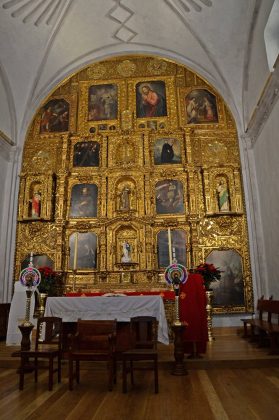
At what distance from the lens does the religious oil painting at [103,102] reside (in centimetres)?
1304

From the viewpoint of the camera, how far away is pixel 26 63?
1227 centimetres

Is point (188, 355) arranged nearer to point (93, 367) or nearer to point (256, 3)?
point (93, 367)

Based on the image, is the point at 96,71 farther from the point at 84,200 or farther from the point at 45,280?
the point at 45,280

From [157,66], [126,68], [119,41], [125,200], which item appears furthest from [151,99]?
[125,200]

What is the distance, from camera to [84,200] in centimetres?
1191

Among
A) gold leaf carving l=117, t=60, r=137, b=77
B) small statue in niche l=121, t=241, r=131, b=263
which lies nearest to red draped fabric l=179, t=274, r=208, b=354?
small statue in niche l=121, t=241, r=131, b=263

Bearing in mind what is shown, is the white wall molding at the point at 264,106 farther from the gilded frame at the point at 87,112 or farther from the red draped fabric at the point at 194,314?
the red draped fabric at the point at 194,314

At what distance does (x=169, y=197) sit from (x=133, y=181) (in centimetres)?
137

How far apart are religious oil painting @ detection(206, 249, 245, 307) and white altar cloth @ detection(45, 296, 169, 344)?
4.49 m

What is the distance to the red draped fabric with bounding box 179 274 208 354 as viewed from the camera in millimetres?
6195

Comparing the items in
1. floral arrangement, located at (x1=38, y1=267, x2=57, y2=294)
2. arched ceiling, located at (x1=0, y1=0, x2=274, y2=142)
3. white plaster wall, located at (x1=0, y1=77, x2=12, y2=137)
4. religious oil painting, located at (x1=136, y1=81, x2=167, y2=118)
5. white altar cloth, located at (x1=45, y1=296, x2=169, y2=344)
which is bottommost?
white altar cloth, located at (x1=45, y1=296, x2=169, y2=344)

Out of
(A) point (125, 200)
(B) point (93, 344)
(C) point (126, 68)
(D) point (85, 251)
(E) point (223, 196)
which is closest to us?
(B) point (93, 344)

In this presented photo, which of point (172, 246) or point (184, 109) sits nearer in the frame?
point (172, 246)

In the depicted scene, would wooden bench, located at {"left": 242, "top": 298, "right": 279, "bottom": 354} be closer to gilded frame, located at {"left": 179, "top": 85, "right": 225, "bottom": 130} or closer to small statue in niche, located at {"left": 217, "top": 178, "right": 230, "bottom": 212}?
small statue in niche, located at {"left": 217, "top": 178, "right": 230, "bottom": 212}
